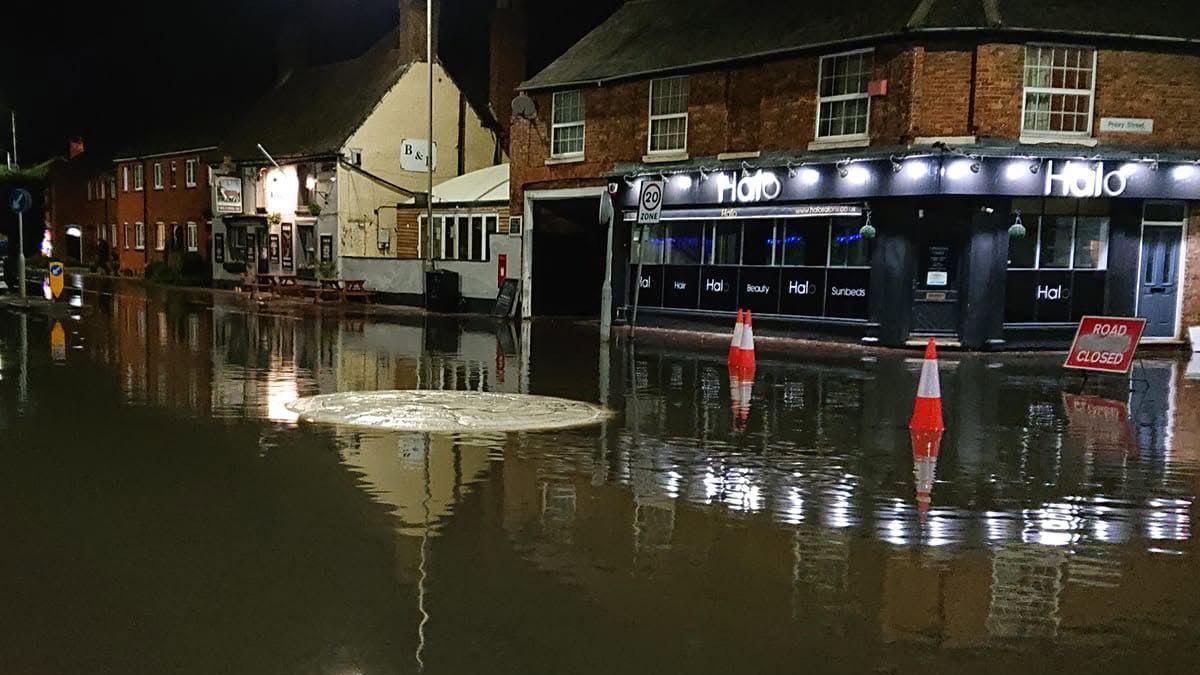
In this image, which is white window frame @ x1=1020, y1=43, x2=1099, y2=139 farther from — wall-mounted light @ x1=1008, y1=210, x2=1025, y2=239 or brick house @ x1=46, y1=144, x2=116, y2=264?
brick house @ x1=46, y1=144, x2=116, y2=264

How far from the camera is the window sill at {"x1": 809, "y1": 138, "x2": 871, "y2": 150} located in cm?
2061

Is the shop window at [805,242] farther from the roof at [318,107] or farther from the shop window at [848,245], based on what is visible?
the roof at [318,107]

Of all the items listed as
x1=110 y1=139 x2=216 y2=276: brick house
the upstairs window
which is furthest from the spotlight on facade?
x1=110 y1=139 x2=216 y2=276: brick house

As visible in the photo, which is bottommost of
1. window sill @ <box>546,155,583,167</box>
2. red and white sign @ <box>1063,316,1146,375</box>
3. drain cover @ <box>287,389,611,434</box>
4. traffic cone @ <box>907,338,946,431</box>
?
drain cover @ <box>287,389,611,434</box>

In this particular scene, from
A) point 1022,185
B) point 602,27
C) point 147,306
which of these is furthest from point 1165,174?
point 147,306

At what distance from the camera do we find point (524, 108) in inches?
1078

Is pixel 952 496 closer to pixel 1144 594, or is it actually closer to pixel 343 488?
pixel 1144 594

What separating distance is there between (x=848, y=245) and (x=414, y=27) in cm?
2179

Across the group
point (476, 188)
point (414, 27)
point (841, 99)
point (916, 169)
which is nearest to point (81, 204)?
point (414, 27)

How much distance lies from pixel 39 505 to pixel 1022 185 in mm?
17312

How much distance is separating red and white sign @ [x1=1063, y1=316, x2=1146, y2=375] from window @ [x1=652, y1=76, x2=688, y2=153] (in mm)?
11038

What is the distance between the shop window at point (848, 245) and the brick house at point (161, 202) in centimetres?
3189

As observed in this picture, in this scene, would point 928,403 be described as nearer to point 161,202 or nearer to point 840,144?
point 840,144

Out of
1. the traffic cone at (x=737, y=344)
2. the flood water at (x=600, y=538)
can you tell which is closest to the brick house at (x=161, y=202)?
the traffic cone at (x=737, y=344)
